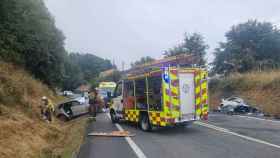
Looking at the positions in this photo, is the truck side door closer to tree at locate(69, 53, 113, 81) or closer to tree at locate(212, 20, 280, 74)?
tree at locate(212, 20, 280, 74)

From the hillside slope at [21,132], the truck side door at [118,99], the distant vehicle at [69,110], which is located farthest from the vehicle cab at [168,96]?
the distant vehicle at [69,110]

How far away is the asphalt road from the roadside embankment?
841 centimetres

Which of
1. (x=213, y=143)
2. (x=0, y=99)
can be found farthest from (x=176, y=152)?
(x=0, y=99)

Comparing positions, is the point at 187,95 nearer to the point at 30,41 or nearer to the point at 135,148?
the point at 135,148

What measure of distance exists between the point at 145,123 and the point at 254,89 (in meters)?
17.0

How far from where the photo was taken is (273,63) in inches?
1331

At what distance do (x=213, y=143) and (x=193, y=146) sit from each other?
74 cm

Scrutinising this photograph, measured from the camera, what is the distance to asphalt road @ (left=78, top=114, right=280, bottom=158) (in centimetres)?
767

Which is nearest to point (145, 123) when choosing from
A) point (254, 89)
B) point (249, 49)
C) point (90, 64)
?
point (254, 89)

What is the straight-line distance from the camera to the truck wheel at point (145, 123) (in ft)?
39.1

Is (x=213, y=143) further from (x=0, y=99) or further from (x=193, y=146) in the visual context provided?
(x=0, y=99)

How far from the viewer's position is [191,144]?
902 centimetres

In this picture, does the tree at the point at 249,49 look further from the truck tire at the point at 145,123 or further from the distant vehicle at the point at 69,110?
the truck tire at the point at 145,123

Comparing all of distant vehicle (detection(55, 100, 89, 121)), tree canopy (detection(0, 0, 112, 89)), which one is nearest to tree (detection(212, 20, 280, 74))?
tree canopy (detection(0, 0, 112, 89))
